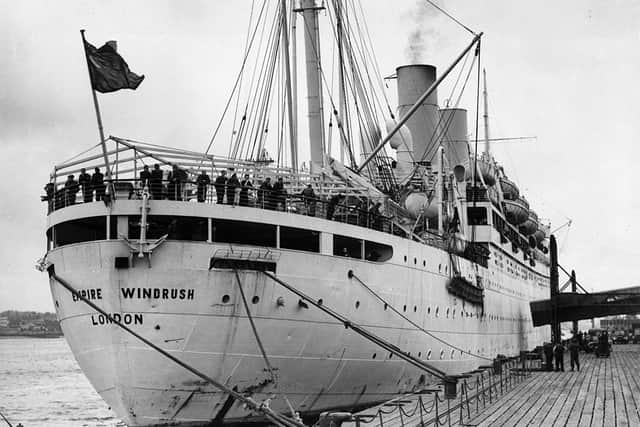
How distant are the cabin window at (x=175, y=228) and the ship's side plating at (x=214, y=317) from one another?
0.67 feet

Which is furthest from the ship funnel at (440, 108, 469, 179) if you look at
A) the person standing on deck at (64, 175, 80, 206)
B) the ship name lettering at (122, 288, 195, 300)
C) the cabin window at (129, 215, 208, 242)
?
the ship name lettering at (122, 288, 195, 300)

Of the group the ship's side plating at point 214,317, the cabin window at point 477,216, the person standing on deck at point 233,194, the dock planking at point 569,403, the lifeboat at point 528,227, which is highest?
the lifeboat at point 528,227

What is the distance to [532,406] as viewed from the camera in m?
19.4

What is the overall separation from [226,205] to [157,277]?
2272mm

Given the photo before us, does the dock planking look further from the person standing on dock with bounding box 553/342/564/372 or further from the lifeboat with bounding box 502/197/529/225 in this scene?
the lifeboat with bounding box 502/197/529/225

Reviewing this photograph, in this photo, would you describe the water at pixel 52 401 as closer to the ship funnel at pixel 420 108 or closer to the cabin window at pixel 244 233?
the cabin window at pixel 244 233

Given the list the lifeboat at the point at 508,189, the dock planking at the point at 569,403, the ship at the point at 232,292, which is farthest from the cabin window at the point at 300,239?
the lifeboat at the point at 508,189

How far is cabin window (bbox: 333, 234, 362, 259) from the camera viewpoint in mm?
21500

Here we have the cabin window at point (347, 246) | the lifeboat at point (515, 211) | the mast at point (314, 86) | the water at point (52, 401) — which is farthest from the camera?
the lifeboat at point (515, 211)

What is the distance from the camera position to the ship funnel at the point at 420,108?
41500 mm

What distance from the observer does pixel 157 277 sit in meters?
18.5

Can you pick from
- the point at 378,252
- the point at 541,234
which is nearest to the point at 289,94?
the point at 378,252

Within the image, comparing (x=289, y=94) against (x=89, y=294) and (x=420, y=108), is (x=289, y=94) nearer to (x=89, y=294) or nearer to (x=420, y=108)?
(x=89, y=294)

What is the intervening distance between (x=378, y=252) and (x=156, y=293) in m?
7.14
